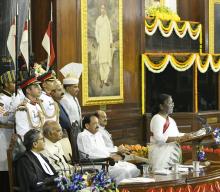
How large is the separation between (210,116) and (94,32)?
3718mm

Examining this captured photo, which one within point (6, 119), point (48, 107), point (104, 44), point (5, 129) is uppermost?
point (104, 44)

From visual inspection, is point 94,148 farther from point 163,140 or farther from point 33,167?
point 33,167

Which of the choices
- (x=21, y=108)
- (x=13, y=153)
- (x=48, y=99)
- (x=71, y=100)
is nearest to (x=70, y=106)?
(x=71, y=100)

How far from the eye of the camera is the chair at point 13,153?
189 inches

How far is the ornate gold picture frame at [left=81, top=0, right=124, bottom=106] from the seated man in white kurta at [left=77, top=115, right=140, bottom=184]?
3.12 m

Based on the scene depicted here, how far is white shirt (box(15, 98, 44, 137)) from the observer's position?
562cm

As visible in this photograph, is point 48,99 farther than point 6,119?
Yes

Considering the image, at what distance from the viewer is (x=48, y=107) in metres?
6.11

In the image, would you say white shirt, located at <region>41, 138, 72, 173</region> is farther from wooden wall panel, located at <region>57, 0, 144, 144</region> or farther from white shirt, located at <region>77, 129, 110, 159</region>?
wooden wall panel, located at <region>57, 0, 144, 144</region>

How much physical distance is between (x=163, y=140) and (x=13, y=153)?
176 centimetres

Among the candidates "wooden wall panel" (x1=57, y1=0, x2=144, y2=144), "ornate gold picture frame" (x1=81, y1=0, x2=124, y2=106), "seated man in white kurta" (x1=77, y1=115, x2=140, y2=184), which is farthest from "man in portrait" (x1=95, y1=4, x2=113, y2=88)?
"seated man in white kurta" (x1=77, y1=115, x2=140, y2=184)

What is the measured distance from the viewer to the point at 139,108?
34.3ft

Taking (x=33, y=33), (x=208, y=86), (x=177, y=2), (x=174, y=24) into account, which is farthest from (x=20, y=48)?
(x=177, y=2)

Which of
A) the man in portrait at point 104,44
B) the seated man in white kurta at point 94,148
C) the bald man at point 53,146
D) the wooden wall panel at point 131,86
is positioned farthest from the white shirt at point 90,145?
the man in portrait at point 104,44
